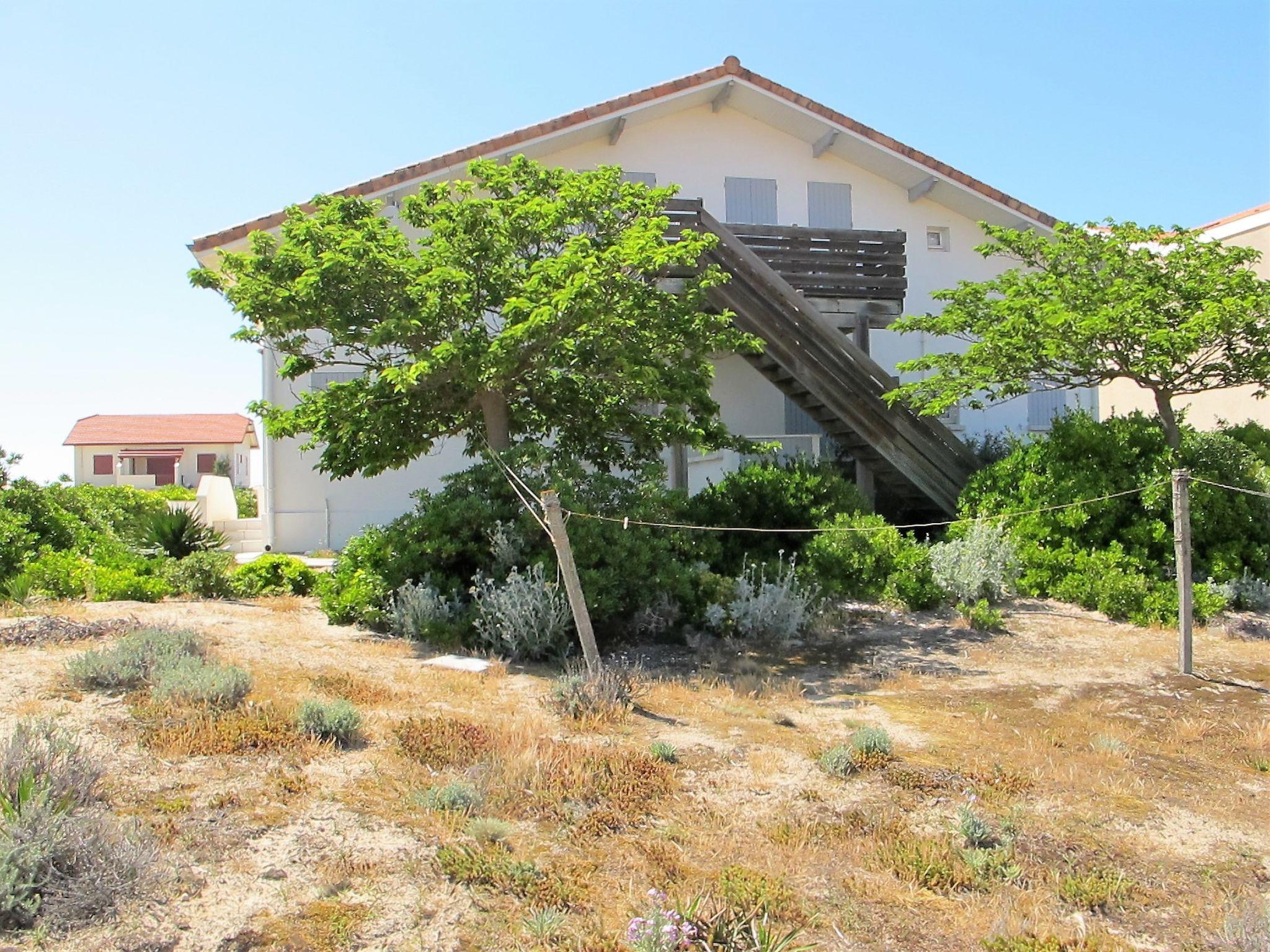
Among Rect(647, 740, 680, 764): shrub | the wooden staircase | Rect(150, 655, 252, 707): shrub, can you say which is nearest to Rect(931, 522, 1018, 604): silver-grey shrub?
the wooden staircase

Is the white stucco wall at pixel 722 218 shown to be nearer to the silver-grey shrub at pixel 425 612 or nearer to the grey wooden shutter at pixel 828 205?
the grey wooden shutter at pixel 828 205

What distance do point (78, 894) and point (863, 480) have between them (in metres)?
12.6

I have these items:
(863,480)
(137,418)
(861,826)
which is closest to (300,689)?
(861,826)

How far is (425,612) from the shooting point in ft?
31.8

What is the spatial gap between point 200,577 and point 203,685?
5559mm

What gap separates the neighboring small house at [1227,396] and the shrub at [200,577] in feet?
53.8

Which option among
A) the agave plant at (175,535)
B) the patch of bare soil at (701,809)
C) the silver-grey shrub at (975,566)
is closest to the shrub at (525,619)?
the patch of bare soil at (701,809)

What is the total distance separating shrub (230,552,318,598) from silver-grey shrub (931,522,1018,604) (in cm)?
763

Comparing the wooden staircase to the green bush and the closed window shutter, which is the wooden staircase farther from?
the closed window shutter

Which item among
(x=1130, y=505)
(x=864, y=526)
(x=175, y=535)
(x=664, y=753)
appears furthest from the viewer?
(x=175, y=535)

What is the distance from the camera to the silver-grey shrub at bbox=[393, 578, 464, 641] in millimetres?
9555

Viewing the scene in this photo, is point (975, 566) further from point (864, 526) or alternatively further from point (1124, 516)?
point (1124, 516)

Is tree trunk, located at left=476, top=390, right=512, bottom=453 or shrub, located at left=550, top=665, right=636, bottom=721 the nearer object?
shrub, located at left=550, top=665, right=636, bottom=721

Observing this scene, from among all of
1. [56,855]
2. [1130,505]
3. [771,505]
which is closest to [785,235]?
[771,505]
